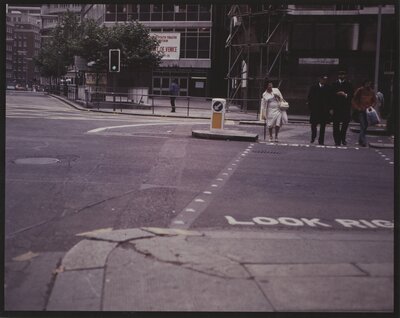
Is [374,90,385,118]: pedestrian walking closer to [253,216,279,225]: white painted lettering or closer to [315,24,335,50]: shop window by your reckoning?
[315,24,335,50]: shop window

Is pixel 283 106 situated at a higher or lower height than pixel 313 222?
higher

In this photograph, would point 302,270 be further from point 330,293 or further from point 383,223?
point 383,223

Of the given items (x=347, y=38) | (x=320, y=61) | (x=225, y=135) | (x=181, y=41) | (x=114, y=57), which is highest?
(x=347, y=38)

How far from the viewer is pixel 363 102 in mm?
13594

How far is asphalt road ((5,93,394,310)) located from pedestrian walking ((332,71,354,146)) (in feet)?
1.68

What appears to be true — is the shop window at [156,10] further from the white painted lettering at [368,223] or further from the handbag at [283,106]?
the handbag at [283,106]

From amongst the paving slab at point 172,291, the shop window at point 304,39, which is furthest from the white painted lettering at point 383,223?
the shop window at point 304,39

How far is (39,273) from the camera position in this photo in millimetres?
4398

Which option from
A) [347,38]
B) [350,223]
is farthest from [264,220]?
[347,38]

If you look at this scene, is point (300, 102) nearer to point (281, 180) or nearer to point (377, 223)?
point (281, 180)

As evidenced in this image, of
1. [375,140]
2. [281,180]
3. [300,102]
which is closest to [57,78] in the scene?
[300,102]

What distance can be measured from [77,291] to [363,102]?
440 inches

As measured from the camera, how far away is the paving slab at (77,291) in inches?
153

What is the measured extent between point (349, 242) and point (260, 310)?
6.47ft
